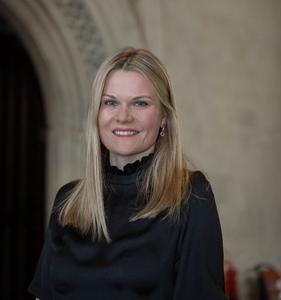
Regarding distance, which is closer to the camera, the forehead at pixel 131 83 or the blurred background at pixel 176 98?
the forehead at pixel 131 83

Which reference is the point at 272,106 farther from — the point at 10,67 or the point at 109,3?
the point at 10,67

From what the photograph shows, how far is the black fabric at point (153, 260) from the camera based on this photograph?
1228 millimetres

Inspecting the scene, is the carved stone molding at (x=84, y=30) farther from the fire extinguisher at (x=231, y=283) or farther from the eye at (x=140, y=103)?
the eye at (x=140, y=103)

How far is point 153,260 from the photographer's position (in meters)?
1.24

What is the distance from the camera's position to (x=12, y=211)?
3830mm

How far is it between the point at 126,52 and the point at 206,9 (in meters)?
2.62

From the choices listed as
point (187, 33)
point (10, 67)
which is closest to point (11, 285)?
point (10, 67)

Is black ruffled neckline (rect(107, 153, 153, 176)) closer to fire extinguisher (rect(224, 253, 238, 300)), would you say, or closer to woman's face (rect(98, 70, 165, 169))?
woman's face (rect(98, 70, 165, 169))

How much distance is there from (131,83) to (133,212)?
12.2 inches

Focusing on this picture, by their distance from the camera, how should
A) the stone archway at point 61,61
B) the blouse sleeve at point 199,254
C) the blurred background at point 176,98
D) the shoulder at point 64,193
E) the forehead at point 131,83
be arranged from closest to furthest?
the blouse sleeve at point 199,254 → the forehead at point 131,83 → the shoulder at point 64,193 → the stone archway at point 61,61 → the blurred background at point 176,98

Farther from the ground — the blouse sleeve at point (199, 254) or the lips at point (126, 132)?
the lips at point (126, 132)

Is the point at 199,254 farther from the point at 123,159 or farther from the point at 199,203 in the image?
the point at 123,159

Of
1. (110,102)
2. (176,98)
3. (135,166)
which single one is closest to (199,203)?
(135,166)

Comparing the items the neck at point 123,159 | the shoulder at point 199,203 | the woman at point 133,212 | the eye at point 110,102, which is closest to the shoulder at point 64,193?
the woman at point 133,212
